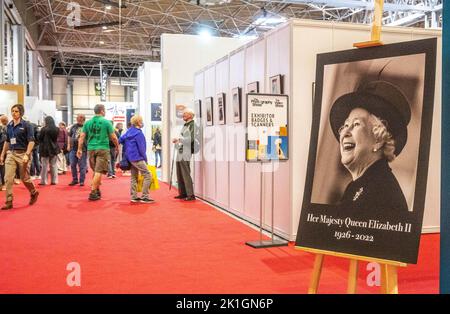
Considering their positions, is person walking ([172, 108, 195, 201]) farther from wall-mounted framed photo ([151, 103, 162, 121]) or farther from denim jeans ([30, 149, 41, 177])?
A: wall-mounted framed photo ([151, 103, 162, 121])

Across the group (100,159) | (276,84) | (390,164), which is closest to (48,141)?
(100,159)

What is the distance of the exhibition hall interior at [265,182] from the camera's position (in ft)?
8.09

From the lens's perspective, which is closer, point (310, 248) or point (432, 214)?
point (310, 248)

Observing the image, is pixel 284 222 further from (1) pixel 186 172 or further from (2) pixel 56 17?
(2) pixel 56 17

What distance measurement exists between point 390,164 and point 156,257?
103 inches

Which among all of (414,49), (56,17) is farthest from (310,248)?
(56,17)

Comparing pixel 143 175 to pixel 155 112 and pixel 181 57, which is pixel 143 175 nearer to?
pixel 181 57

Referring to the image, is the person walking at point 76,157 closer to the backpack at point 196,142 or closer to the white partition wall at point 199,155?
the white partition wall at point 199,155

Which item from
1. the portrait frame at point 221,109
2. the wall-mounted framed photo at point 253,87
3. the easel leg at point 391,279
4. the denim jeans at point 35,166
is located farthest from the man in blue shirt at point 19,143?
the easel leg at point 391,279

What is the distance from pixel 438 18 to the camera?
1418 centimetres

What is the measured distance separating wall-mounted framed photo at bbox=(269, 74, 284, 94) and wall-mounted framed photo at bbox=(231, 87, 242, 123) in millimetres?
1026

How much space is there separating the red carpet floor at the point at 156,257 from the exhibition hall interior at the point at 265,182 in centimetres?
2

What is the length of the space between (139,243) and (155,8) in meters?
14.8

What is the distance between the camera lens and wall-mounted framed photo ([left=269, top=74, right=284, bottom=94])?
5.25 metres
